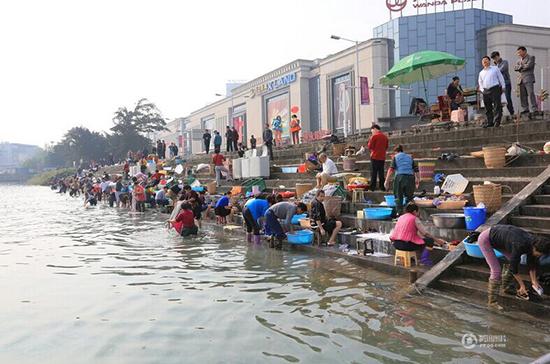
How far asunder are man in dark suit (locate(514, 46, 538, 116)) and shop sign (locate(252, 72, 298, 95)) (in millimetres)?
25923

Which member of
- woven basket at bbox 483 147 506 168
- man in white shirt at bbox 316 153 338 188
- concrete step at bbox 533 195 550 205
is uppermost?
woven basket at bbox 483 147 506 168

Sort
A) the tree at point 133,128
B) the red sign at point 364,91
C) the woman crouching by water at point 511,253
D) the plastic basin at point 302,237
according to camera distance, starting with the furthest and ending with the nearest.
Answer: the tree at point 133,128, the red sign at point 364,91, the plastic basin at point 302,237, the woman crouching by water at point 511,253

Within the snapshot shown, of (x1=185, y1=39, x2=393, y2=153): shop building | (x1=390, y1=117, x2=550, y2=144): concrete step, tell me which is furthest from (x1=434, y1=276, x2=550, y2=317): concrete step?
(x1=185, y1=39, x2=393, y2=153): shop building

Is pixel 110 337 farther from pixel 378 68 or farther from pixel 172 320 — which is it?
pixel 378 68

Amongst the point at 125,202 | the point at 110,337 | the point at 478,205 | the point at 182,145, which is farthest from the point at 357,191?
the point at 182,145

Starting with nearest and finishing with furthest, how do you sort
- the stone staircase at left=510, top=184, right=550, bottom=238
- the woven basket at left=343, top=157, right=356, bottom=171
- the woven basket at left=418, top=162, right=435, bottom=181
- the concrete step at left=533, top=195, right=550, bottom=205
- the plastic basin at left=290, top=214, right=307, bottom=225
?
1. the stone staircase at left=510, top=184, right=550, bottom=238
2. the concrete step at left=533, top=195, right=550, bottom=205
3. the woven basket at left=418, top=162, right=435, bottom=181
4. the plastic basin at left=290, top=214, right=307, bottom=225
5. the woven basket at left=343, top=157, right=356, bottom=171

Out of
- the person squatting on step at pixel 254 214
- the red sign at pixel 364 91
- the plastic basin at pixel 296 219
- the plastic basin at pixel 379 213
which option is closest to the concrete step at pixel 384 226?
the plastic basin at pixel 379 213

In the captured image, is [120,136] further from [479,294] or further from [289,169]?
[479,294]

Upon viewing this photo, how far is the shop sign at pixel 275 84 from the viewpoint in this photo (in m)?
37.2

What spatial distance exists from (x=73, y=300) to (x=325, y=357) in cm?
388

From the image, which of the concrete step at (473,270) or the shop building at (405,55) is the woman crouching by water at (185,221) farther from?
the shop building at (405,55)

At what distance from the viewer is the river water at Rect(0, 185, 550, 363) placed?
15.1ft

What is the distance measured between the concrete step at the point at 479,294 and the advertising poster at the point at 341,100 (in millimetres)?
24982

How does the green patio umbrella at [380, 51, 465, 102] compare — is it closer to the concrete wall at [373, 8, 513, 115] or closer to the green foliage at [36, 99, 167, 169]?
the concrete wall at [373, 8, 513, 115]
